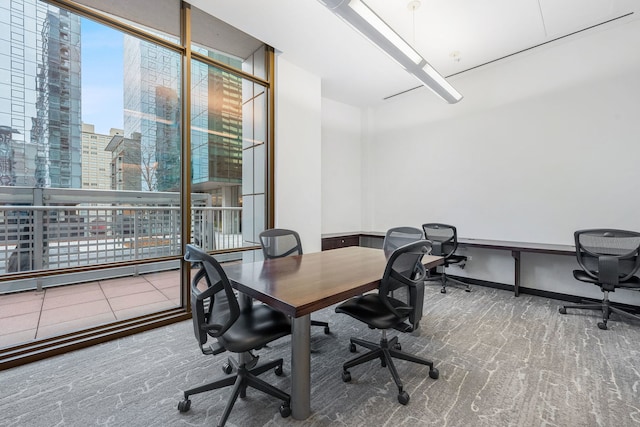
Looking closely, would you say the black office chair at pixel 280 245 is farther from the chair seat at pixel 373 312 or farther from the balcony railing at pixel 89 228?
the balcony railing at pixel 89 228

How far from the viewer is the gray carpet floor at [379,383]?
1.55 m

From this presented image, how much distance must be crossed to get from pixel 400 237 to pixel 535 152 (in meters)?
2.34

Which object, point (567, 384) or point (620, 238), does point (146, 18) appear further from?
point (620, 238)

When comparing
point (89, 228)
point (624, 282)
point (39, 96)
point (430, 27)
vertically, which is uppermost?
point (430, 27)

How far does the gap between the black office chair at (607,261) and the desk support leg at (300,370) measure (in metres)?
3.00

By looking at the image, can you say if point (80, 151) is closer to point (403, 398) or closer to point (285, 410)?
point (285, 410)

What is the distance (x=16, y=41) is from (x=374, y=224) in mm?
5243

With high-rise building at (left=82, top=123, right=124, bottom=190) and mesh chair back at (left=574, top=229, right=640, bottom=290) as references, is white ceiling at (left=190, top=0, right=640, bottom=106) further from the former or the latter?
mesh chair back at (left=574, top=229, right=640, bottom=290)

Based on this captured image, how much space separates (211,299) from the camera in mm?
1546

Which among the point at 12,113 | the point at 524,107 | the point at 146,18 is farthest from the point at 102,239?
the point at 524,107

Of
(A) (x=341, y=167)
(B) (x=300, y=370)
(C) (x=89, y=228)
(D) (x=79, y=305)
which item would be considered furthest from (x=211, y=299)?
(A) (x=341, y=167)

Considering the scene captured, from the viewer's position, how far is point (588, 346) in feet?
7.64

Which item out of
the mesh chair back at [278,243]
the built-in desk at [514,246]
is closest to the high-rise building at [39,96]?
the mesh chair back at [278,243]

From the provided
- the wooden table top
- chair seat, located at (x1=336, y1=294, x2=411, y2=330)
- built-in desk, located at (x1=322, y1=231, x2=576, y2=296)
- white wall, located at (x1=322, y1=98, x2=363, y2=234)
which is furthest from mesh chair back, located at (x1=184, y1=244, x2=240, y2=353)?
white wall, located at (x1=322, y1=98, x2=363, y2=234)
